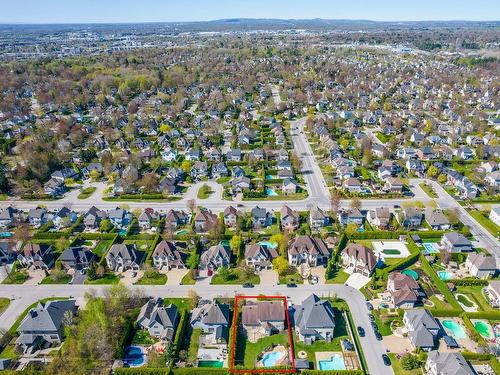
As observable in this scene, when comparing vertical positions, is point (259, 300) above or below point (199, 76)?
below

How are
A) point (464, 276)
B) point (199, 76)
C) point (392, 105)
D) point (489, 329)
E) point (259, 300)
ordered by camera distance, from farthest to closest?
1. point (199, 76)
2. point (392, 105)
3. point (464, 276)
4. point (259, 300)
5. point (489, 329)

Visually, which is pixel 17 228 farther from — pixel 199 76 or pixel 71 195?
pixel 199 76

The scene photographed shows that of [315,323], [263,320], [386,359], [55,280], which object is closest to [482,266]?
[386,359]

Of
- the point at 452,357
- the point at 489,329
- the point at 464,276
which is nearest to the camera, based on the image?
the point at 452,357

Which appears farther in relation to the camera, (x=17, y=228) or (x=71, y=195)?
(x=71, y=195)

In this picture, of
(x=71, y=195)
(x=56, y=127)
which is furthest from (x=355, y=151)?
(x=56, y=127)

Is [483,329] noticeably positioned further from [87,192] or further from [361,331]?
[87,192]

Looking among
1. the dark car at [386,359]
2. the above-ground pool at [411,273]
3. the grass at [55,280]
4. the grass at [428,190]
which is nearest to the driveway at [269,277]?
the dark car at [386,359]
